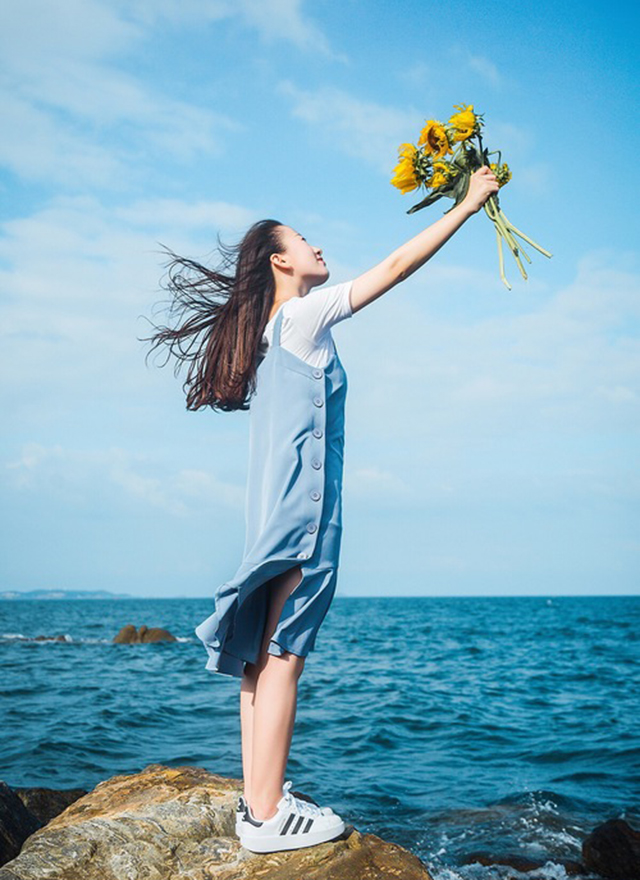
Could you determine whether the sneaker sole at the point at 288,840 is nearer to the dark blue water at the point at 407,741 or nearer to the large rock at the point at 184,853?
the large rock at the point at 184,853

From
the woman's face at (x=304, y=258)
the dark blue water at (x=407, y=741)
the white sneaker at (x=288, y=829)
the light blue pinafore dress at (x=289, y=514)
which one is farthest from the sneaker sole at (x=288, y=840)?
the dark blue water at (x=407, y=741)

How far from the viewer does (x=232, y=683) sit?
15.6 meters

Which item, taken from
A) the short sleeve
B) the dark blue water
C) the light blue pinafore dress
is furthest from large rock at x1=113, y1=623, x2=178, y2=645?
the short sleeve

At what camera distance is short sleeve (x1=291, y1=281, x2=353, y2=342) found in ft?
9.80

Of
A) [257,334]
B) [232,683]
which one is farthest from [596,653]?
[257,334]

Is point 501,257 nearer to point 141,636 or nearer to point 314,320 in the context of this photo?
point 314,320

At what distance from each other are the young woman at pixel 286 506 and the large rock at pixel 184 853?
101mm

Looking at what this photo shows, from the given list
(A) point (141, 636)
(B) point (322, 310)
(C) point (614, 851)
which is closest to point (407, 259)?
(B) point (322, 310)

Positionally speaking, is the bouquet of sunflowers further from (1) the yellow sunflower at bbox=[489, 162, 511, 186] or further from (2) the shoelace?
(2) the shoelace

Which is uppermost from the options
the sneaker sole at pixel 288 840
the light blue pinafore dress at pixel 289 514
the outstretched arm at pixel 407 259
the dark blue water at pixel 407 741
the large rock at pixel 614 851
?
the outstretched arm at pixel 407 259

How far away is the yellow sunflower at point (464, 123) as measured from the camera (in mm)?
3178

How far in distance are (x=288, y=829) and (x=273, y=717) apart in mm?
432

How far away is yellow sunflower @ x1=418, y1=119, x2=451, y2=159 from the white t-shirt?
0.71 meters

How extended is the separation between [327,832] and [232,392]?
1.71 meters
